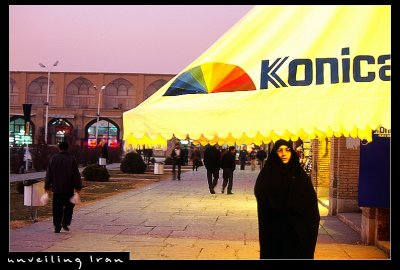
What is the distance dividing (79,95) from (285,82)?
256 feet

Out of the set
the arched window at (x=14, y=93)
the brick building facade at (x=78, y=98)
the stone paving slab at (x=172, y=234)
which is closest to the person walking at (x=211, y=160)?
the stone paving slab at (x=172, y=234)

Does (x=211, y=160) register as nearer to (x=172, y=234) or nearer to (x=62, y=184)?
(x=172, y=234)

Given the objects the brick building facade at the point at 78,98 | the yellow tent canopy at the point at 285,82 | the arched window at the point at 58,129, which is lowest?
the yellow tent canopy at the point at 285,82

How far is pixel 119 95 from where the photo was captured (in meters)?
81.9

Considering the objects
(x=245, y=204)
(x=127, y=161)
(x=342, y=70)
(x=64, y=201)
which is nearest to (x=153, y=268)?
(x=342, y=70)

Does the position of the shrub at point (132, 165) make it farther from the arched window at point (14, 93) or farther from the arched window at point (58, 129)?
the arched window at point (14, 93)

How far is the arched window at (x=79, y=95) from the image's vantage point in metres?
81.0

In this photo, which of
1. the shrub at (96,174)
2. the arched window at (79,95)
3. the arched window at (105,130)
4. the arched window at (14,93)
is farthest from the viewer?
the arched window at (79,95)

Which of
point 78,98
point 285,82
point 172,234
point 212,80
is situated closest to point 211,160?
point 172,234

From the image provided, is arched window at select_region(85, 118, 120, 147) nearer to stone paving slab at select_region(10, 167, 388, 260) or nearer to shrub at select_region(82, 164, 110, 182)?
shrub at select_region(82, 164, 110, 182)

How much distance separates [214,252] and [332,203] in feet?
19.7

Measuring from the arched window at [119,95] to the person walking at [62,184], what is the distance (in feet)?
231

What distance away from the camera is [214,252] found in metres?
9.11
